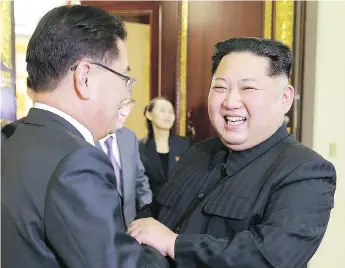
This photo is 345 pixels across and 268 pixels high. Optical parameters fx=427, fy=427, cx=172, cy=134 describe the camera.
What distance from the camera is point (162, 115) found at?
3078 millimetres

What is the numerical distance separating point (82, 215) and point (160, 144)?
225cm

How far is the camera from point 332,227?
2.81 meters

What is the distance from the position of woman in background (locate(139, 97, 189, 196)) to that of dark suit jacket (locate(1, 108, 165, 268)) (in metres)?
1.98

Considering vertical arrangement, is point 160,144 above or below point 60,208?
below

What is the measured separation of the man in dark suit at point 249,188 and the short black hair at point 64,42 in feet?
1.20

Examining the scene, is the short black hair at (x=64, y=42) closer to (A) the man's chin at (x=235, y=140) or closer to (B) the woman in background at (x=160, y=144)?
(A) the man's chin at (x=235, y=140)

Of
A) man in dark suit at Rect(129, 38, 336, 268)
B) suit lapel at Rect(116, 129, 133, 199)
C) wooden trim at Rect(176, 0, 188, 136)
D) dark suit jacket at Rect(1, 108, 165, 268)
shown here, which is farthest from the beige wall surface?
dark suit jacket at Rect(1, 108, 165, 268)

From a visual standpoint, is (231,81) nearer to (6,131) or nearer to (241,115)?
(241,115)

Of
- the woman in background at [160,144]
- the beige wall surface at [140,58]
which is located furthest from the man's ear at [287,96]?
the beige wall surface at [140,58]

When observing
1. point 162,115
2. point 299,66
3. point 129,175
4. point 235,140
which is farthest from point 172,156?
point 235,140

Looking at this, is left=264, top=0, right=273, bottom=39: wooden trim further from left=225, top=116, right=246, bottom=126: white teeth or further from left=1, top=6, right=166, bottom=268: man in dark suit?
left=1, top=6, right=166, bottom=268: man in dark suit

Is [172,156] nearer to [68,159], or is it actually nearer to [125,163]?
[125,163]

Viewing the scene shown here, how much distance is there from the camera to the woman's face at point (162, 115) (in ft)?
10.1

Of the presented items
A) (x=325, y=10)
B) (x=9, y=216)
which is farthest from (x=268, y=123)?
(x=325, y=10)
